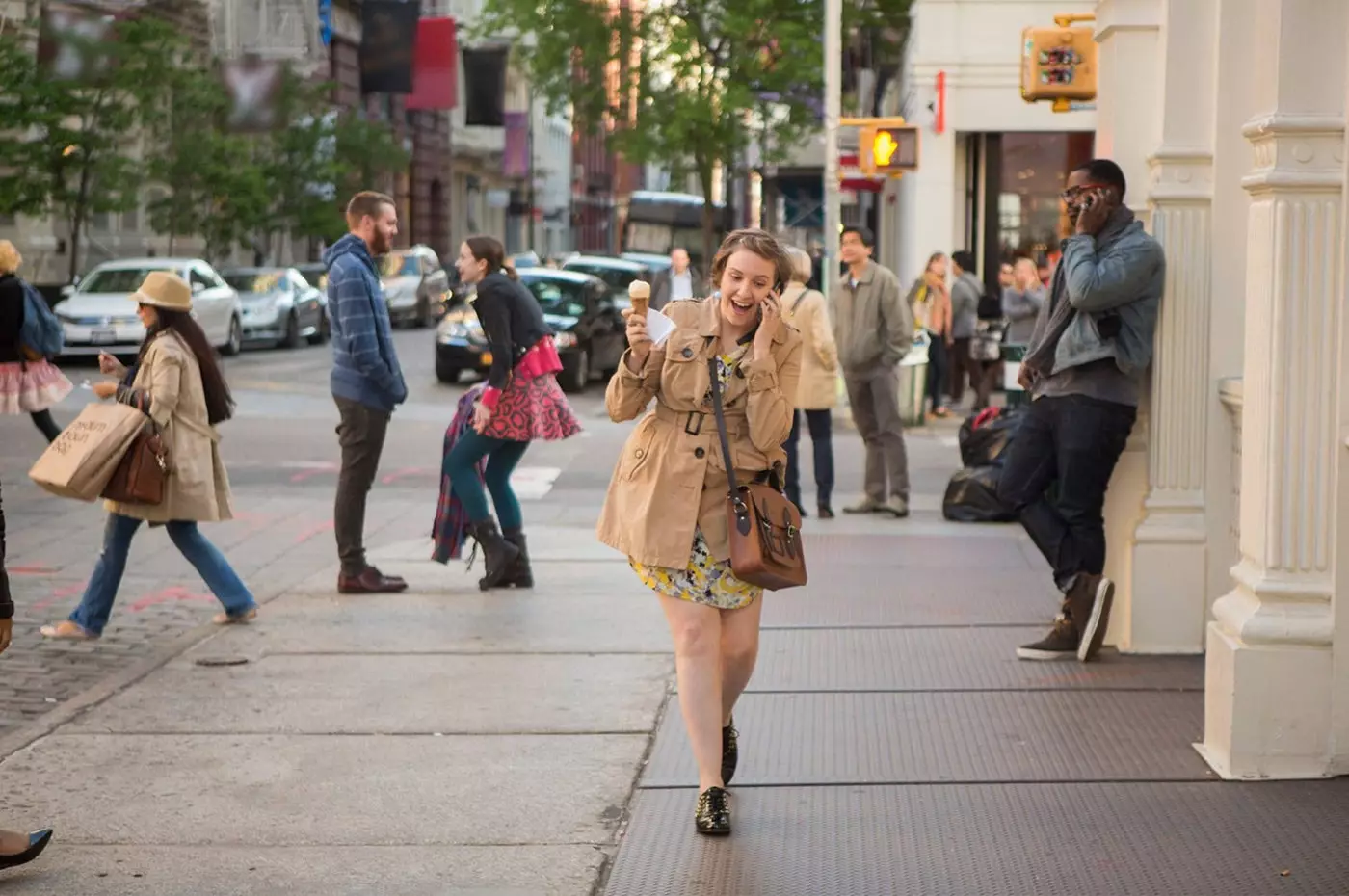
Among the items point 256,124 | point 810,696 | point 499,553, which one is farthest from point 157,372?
point 256,124

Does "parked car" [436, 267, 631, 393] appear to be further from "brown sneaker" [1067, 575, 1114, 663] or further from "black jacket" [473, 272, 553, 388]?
"brown sneaker" [1067, 575, 1114, 663]

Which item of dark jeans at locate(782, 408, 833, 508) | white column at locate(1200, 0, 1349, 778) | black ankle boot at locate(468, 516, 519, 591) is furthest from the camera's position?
dark jeans at locate(782, 408, 833, 508)

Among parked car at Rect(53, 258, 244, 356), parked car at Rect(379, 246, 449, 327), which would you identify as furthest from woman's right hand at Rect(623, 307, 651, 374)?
parked car at Rect(379, 246, 449, 327)

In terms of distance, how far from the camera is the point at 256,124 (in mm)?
41562

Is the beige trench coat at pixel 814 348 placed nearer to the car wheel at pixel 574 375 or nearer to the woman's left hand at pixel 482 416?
the woman's left hand at pixel 482 416

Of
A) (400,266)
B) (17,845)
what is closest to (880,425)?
(17,845)

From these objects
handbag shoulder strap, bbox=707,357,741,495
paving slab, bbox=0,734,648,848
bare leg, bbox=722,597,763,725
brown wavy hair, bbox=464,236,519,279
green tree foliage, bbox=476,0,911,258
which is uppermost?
green tree foliage, bbox=476,0,911,258

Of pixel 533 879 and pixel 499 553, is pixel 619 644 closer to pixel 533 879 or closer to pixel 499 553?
pixel 499 553

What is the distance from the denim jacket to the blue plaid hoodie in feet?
11.0

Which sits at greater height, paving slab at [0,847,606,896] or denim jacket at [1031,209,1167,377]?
denim jacket at [1031,209,1167,377]

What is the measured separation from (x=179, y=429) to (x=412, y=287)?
34708 mm

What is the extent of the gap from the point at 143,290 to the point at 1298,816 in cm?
519

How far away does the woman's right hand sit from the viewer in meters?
5.50

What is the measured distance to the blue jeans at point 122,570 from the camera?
8.63 m
